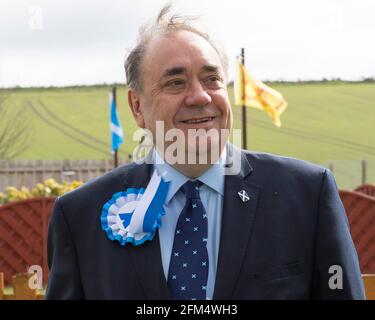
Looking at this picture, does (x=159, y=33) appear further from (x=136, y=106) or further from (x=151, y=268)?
(x=151, y=268)

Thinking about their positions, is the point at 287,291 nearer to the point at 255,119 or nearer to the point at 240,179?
the point at 240,179

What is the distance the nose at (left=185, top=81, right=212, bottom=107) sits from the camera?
2359mm

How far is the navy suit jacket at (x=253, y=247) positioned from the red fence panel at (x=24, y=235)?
29.8ft

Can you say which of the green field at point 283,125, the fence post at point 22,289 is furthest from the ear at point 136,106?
the green field at point 283,125

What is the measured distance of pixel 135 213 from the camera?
2574mm

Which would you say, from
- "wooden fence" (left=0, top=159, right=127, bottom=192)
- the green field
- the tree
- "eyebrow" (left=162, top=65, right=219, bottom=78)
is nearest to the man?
"eyebrow" (left=162, top=65, right=219, bottom=78)

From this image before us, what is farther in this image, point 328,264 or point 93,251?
point 93,251

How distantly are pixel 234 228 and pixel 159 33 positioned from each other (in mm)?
552

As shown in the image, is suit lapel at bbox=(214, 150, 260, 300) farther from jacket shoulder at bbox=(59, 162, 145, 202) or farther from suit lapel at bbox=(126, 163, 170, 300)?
jacket shoulder at bbox=(59, 162, 145, 202)

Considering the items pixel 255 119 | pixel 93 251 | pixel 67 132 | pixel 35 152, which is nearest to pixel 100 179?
pixel 93 251

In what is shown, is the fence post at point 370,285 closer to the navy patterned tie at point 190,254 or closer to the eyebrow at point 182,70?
the navy patterned tie at point 190,254

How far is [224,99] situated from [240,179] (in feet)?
0.75

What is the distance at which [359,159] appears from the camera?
39.4 m
